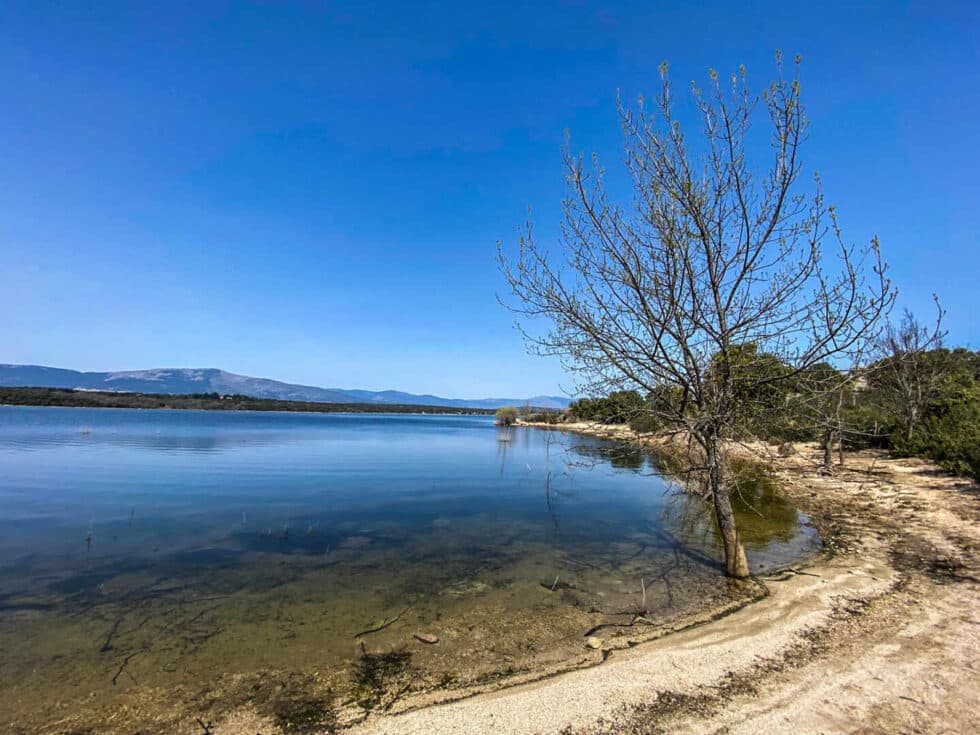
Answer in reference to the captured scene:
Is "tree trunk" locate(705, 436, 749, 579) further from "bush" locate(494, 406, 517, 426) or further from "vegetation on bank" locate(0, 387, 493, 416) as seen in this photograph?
"vegetation on bank" locate(0, 387, 493, 416)

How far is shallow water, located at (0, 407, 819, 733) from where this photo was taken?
5789mm

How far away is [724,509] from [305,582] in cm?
838

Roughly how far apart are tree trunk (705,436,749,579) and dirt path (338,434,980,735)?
0.56 meters

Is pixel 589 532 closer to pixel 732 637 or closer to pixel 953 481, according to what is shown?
pixel 732 637

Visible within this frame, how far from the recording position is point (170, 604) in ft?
Result: 27.1

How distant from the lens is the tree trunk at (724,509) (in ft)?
28.9

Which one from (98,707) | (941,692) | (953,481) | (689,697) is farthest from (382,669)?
(953,481)

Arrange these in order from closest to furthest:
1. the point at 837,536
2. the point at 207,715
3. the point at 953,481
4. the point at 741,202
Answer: the point at 207,715, the point at 741,202, the point at 837,536, the point at 953,481

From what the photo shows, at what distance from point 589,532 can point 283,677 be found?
9.97m

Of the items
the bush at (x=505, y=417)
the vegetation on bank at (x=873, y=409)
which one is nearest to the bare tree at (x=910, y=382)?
the vegetation on bank at (x=873, y=409)

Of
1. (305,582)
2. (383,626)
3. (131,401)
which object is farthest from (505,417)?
(131,401)

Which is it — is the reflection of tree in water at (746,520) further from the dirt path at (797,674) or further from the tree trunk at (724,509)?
the dirt path at (797,674)

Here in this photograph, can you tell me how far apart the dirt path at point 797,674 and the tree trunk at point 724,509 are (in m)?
0.56

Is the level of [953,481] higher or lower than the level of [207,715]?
higher
